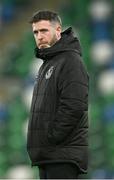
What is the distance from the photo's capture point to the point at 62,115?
2.84 m

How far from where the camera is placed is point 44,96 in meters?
2.90

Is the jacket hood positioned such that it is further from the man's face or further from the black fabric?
the black fabric

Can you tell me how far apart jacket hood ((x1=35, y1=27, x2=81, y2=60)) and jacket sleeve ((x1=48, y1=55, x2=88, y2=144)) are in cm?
12

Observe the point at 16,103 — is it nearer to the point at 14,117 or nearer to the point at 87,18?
the point at 14,117

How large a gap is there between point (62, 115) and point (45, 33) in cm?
39

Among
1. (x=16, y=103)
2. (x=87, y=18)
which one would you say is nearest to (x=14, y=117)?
(x=16, y=103)

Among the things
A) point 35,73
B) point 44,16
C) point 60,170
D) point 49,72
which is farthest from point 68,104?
point 35,73

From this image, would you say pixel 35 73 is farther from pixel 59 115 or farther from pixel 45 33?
pixel 59 115

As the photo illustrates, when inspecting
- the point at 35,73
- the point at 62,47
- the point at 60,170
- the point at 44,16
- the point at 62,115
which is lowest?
the point at 60,170

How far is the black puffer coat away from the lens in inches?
112

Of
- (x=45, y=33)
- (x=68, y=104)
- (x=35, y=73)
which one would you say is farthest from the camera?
(x=35, y=73)

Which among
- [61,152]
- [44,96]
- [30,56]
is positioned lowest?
[61,152]

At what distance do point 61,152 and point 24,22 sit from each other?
555 cm

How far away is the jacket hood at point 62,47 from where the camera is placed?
2947mm
